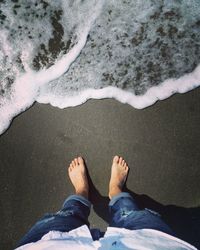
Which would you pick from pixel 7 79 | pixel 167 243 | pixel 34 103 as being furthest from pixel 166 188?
pixel 7 79

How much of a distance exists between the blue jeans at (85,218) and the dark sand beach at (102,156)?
201mm

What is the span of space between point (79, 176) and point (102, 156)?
195 millimetres

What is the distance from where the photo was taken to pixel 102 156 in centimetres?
226

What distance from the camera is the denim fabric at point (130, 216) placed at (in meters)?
1.64

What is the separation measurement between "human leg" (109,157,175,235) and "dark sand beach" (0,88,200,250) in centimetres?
7

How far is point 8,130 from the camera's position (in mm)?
2354

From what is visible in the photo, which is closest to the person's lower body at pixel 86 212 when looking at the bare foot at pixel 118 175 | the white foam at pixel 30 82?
the bare foot at pixel 118 175

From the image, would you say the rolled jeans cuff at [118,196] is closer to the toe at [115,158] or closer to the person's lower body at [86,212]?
the person's lower body at [86,212]

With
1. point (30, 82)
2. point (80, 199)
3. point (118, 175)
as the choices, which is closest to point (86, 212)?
point (80, 199)

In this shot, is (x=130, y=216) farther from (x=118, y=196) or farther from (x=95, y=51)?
(x=95, y=51)

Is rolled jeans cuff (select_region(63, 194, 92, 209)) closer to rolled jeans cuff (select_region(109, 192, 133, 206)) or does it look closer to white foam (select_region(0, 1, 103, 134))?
rolled jeans cuff (select_region(109, 192, 133, 206))

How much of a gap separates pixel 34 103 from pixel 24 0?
77cm

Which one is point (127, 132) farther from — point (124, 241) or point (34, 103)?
point (124, 241)

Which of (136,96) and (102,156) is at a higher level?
(136,96)
